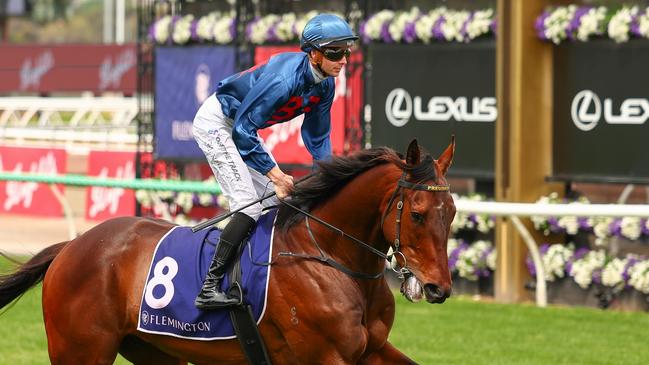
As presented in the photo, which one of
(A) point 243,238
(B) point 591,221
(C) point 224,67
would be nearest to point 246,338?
(A) point 243,238

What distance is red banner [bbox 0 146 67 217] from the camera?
14.9 metres

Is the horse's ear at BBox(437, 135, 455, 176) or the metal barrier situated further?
the metal barrier

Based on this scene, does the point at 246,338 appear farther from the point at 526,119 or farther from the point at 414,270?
the point at 526,119

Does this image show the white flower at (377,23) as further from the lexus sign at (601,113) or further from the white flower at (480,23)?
the lexus sign at (601,113)

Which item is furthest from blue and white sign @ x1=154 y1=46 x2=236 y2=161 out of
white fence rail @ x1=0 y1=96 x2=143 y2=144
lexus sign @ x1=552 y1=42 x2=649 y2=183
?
white fence rail @ x1=0 y1=96 x2=143 y2=144

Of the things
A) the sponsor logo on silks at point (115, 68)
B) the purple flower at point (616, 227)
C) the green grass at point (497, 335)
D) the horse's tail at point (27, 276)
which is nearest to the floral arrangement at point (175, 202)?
the green grass at point (497, 335)

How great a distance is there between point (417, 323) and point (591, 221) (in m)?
1.41

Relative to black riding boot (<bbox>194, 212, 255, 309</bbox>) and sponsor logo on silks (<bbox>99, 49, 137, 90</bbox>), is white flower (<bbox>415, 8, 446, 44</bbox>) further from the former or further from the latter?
sponsor logo on silks (<bbox>99, 49, 137, 90</bbox>)

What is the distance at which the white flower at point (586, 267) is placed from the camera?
945 cm

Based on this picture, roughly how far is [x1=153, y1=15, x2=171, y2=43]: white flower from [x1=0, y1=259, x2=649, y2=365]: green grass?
318 cm

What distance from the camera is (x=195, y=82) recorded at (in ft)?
38.7

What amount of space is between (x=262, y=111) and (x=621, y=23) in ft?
14.8

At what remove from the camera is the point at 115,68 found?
84.2ft

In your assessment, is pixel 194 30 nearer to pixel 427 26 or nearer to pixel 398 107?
pixel 398 107
